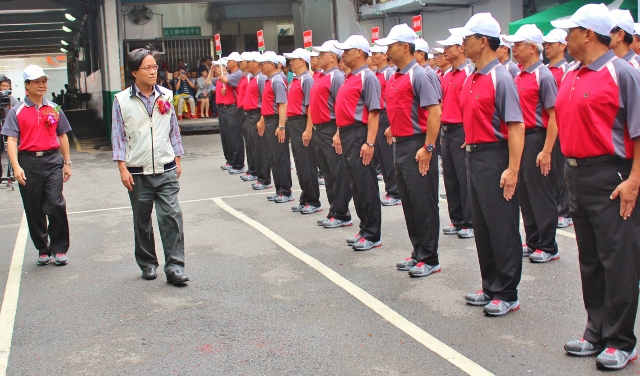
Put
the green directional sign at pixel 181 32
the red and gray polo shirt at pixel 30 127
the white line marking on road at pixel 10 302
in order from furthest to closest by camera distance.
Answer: the green directional sign at pixel 181 32, the red and gray polo shirt at pixel 30 127, the white line marking on road at pixel 10 302

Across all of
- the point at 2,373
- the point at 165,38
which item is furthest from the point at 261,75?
the point at 165,38

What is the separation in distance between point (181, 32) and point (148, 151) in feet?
75.6

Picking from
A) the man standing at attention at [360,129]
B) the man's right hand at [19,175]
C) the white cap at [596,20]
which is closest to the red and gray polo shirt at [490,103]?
the white cap at [596,20]

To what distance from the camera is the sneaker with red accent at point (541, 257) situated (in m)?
7.23

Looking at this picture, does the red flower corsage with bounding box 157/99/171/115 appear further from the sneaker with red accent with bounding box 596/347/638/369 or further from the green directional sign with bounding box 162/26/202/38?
the green directional sign with bounding box 162/26/202/38

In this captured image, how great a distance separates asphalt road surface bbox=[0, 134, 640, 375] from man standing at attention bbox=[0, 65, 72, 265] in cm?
34

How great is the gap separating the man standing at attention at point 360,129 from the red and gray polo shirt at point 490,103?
221cm

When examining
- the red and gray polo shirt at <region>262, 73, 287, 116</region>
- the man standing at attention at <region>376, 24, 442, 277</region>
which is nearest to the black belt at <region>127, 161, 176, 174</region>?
the man standing at attention at <region>376, 24, 442, 277</region>

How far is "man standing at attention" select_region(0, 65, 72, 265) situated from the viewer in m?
7.78

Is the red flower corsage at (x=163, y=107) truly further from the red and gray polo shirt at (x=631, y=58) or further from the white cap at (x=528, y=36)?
the red and gray polo shirt at (x=631, y=58)

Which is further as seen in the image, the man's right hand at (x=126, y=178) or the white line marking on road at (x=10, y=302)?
the man's right hand at (x=126, y=178)

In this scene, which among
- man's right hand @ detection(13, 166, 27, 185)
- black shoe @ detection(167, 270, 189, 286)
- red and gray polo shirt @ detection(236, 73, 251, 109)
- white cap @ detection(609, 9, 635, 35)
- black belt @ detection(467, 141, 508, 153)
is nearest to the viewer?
white cap @ detection(609, 9, 635, 35)

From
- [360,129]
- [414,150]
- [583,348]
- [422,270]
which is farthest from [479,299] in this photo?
[360,129]

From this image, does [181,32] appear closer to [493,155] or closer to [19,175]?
[19,175]
